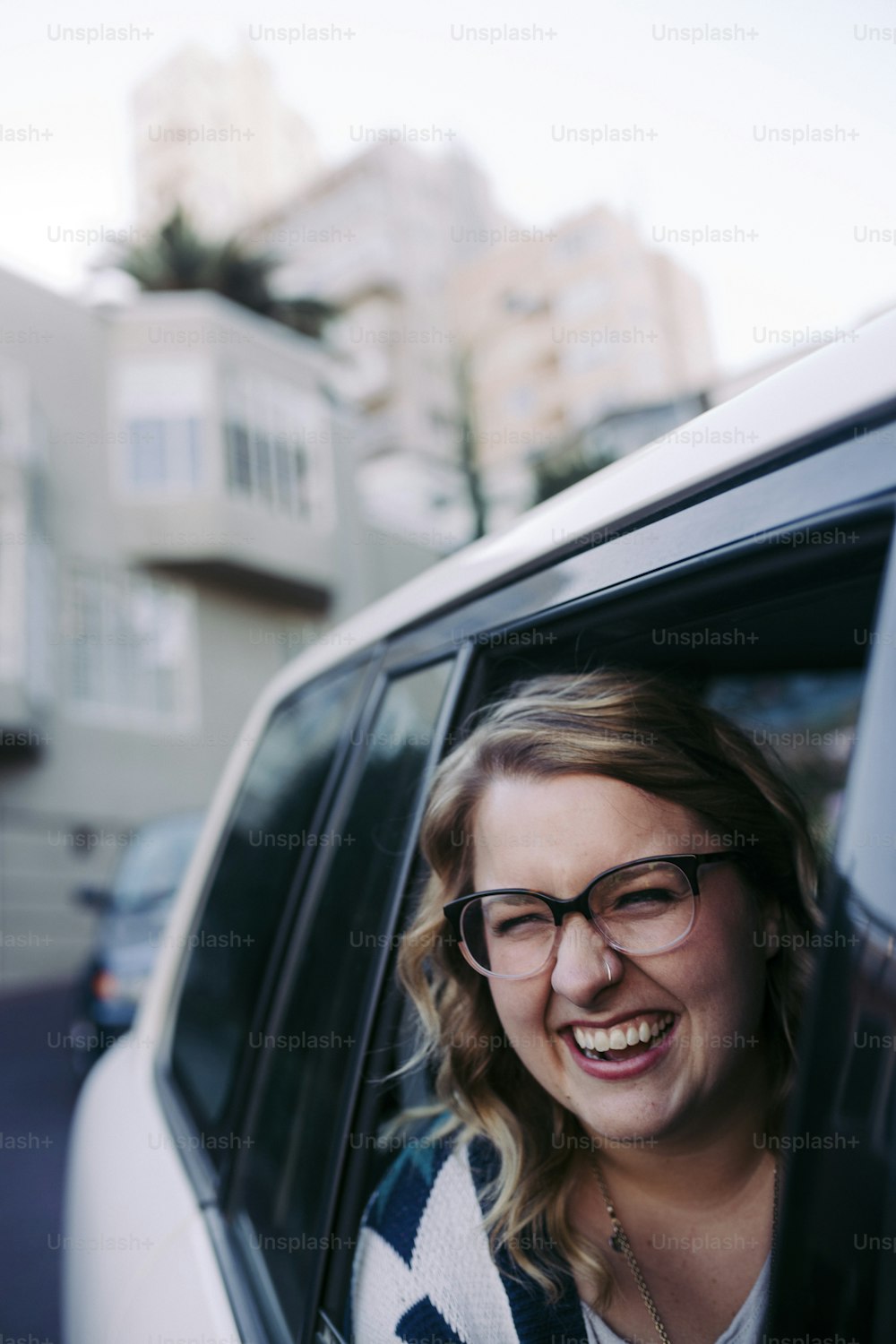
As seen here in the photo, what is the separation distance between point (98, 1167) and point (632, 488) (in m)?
2.00

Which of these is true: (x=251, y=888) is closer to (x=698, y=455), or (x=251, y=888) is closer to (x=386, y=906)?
(x=386, y=906)

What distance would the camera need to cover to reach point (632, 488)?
1.17m

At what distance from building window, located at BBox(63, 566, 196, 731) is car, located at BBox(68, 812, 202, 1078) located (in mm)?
8781

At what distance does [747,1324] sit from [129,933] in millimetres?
6763

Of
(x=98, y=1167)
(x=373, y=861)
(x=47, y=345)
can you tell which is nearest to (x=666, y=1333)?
(x=373, y=861)

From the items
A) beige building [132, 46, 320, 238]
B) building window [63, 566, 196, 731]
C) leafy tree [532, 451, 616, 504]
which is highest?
beige building [132, 46, 320, 238]

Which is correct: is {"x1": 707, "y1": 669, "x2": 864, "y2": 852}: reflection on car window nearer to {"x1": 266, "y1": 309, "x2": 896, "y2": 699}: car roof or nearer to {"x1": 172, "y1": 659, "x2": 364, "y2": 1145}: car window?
{"x1": 266, "y1": 309, "x2": 896, "y2": 699}: car roof

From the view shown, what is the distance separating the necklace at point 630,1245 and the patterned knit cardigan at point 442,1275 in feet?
0.32

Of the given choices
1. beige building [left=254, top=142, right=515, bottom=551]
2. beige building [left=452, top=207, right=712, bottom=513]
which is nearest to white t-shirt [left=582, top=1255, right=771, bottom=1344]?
beige building [left=254, top=142, right=515, bottom=551]

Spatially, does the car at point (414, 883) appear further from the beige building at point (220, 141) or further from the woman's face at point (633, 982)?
the beige building at point (220, 141)

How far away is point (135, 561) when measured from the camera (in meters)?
18.0

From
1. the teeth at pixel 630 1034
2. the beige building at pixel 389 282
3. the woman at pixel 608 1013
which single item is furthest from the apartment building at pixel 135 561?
the teeth at pixel 630 1034

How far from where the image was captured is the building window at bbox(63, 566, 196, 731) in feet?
55.0

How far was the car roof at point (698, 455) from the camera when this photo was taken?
2.92 ft
